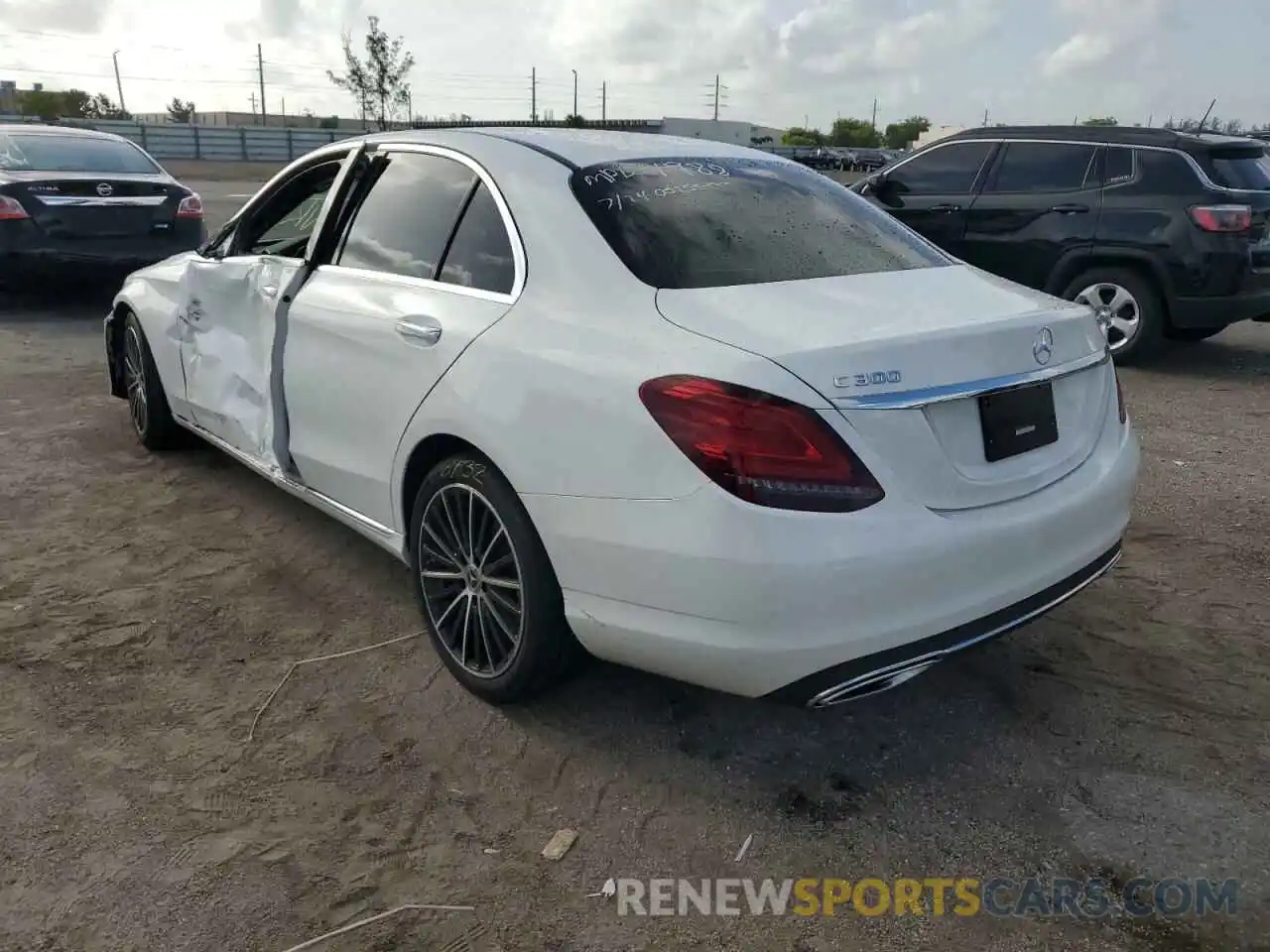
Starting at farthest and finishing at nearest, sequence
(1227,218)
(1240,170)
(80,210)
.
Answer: (80,210) < (1240,170) < (1227,218)

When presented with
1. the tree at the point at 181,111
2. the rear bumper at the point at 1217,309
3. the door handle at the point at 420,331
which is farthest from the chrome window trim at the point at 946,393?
the tree at the point at 181,111

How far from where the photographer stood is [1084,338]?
293 centimetres

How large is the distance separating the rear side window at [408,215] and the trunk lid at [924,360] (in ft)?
3.32

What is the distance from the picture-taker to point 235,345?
4254mm

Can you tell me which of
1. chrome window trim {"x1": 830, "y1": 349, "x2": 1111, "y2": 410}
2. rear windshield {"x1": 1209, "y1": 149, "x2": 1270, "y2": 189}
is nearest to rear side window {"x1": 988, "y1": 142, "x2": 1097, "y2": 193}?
rear windshield {"x1": 1209, "y1": 149, "x2": 1270, "y2": 189}

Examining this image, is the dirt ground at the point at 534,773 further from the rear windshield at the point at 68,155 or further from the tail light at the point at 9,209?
the rear windshield at the point at 68,155

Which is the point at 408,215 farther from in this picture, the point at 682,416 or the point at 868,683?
the point at 868,683

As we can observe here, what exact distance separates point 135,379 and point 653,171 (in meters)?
3.43

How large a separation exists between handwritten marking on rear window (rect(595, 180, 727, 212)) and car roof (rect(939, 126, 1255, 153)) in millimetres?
5862

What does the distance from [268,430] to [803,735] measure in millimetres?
2288

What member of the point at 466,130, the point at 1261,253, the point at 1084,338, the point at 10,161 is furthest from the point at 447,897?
the point at 10,161

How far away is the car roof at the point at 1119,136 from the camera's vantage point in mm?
7602

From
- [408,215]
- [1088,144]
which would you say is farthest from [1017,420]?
[1088,144]

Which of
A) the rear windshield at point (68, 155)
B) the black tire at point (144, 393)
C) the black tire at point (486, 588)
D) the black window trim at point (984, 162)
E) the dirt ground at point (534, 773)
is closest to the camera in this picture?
the dirt ground at point (534, 773)
